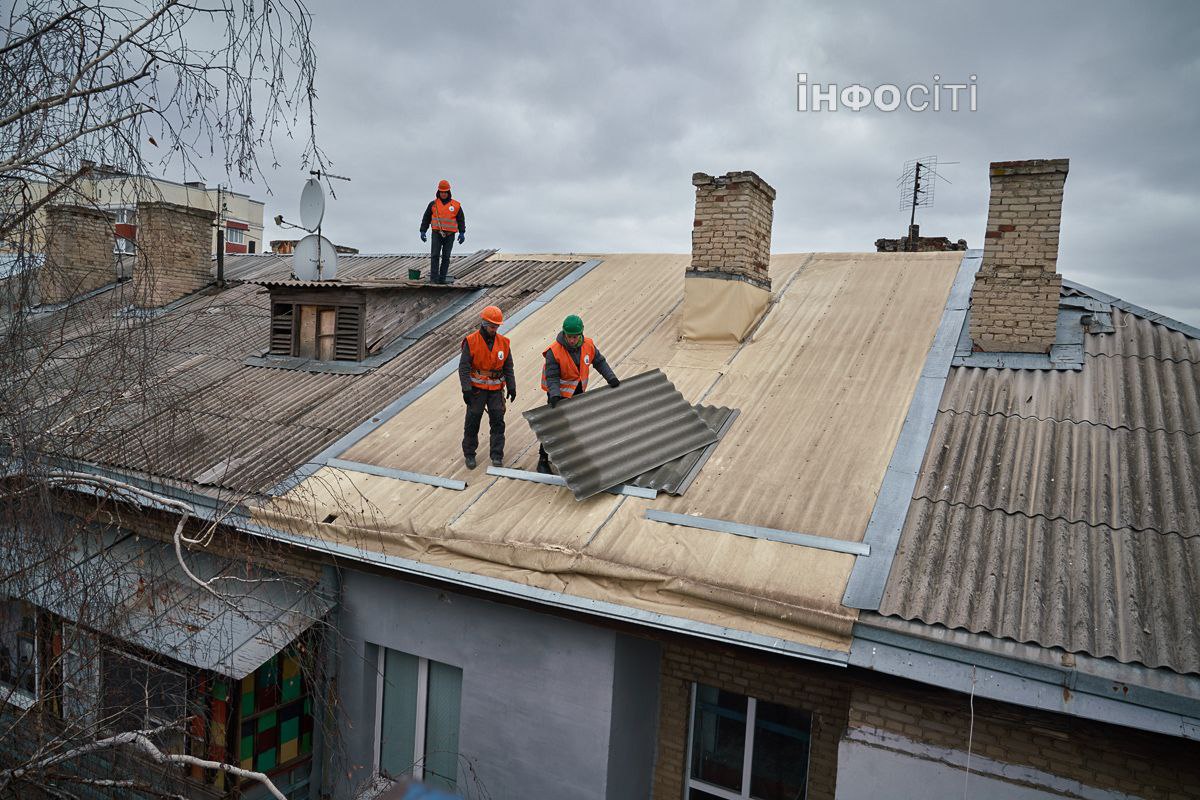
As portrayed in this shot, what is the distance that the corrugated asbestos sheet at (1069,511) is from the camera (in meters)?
A: 4.56

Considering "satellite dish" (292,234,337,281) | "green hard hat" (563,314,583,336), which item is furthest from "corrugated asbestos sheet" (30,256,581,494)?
"green hard hat" (563,314,583,336)

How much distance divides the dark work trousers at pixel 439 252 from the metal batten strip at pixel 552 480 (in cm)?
576

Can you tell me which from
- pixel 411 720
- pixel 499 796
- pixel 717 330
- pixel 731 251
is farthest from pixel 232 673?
pixel 731 251

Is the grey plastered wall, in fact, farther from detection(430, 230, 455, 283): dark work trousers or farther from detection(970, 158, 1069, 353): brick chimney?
detection(430, 230, 455, 283): dark work trousers

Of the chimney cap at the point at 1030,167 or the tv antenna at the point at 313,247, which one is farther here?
the tv antenna at the point at 313,247

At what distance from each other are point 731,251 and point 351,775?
272 inches

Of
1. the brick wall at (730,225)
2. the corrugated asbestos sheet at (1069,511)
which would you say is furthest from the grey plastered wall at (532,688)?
the brick wall at (730,225)

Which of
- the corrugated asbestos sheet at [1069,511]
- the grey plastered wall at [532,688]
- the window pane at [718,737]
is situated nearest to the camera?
the corrugated asbestos sheet at [1069,511]

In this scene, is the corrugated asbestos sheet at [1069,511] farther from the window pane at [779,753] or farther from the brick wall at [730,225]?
the brick wall at [730,225]

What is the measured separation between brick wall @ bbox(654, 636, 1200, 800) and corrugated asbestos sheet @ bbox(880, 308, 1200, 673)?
57 centimetres

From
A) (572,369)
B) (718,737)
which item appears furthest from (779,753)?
(572,369)

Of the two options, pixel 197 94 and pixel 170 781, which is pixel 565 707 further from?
pixel 197 94

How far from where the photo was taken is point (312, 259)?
38.3 ft

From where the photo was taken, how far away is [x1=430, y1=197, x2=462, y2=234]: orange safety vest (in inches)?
461
